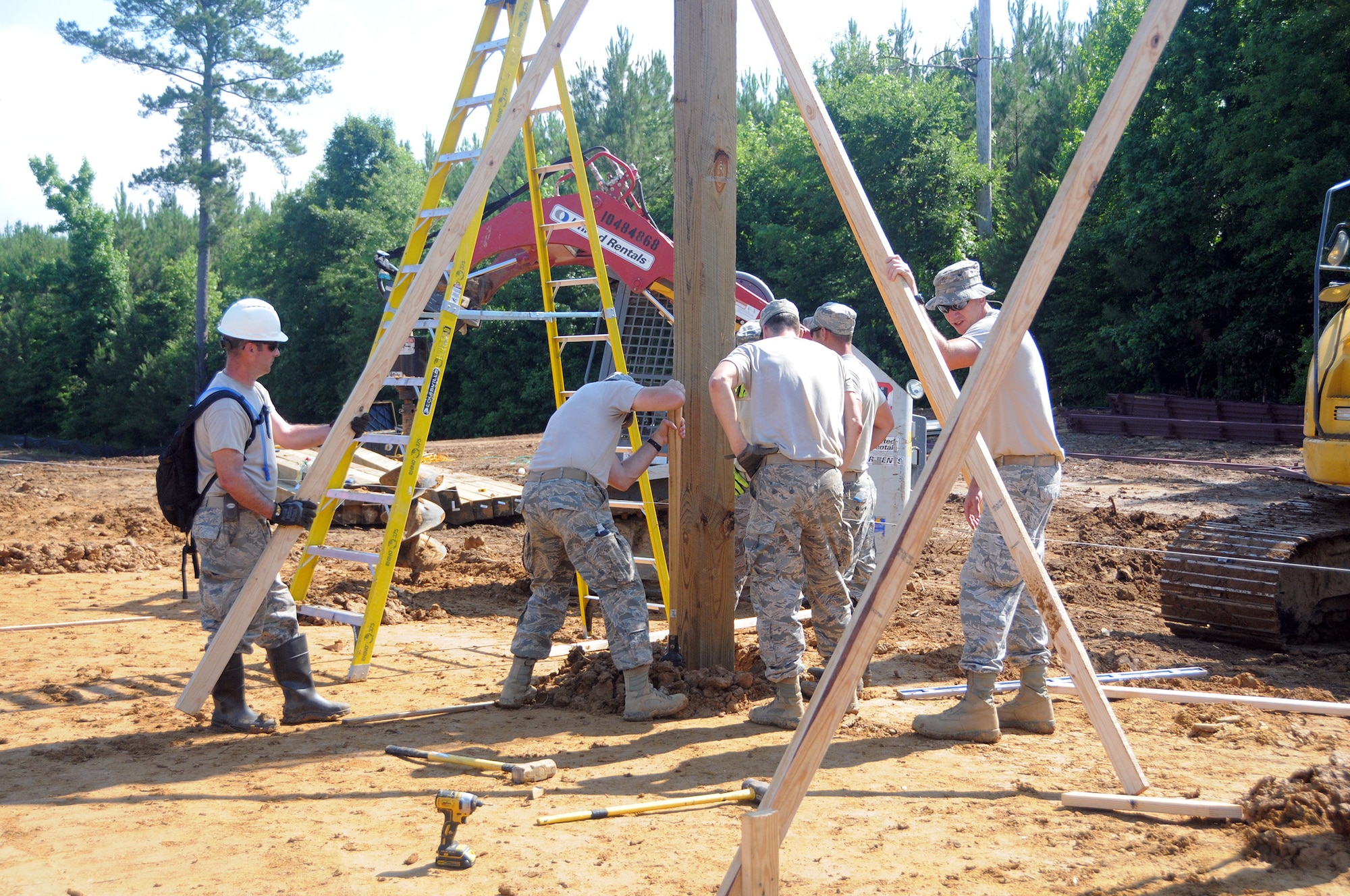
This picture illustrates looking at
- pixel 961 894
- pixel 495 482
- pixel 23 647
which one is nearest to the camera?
pixel 961 894

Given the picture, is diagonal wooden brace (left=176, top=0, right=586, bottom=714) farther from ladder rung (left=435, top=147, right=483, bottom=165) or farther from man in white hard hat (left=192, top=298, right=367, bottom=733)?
ladder rung (left=435, top=147, right=483, bottom=165)

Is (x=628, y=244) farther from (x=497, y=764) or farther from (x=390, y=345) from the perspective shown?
(x=497, y=764)

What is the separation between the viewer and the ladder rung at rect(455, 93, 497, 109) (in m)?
5.98

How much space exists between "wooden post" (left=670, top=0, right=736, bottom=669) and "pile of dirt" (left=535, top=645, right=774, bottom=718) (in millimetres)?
231

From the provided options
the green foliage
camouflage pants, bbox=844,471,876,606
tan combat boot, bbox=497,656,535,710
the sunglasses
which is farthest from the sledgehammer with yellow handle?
the green foliage

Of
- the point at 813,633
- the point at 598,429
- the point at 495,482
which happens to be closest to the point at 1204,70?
the point at 495,482

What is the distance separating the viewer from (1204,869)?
3.40 m

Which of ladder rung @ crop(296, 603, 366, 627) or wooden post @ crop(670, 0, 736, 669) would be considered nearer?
wooden post @ crop(670, 0, 736, 669)

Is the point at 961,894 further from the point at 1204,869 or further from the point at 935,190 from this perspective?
the point at 935,190

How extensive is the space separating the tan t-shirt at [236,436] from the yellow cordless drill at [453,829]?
85.3 inches

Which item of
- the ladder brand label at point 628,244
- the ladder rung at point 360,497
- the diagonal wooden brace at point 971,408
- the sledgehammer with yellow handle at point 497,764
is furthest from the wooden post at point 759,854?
the ladder brand label at point 628,244

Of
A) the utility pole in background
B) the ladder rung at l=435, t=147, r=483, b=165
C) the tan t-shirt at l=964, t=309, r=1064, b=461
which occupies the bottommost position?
the tan t-shirt at l=964, t=309, r=1064, b=461

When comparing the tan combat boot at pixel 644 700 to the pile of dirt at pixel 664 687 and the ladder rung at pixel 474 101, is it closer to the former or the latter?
the pile of dirt at pixel 664 687

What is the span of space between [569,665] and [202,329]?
33.8 m
